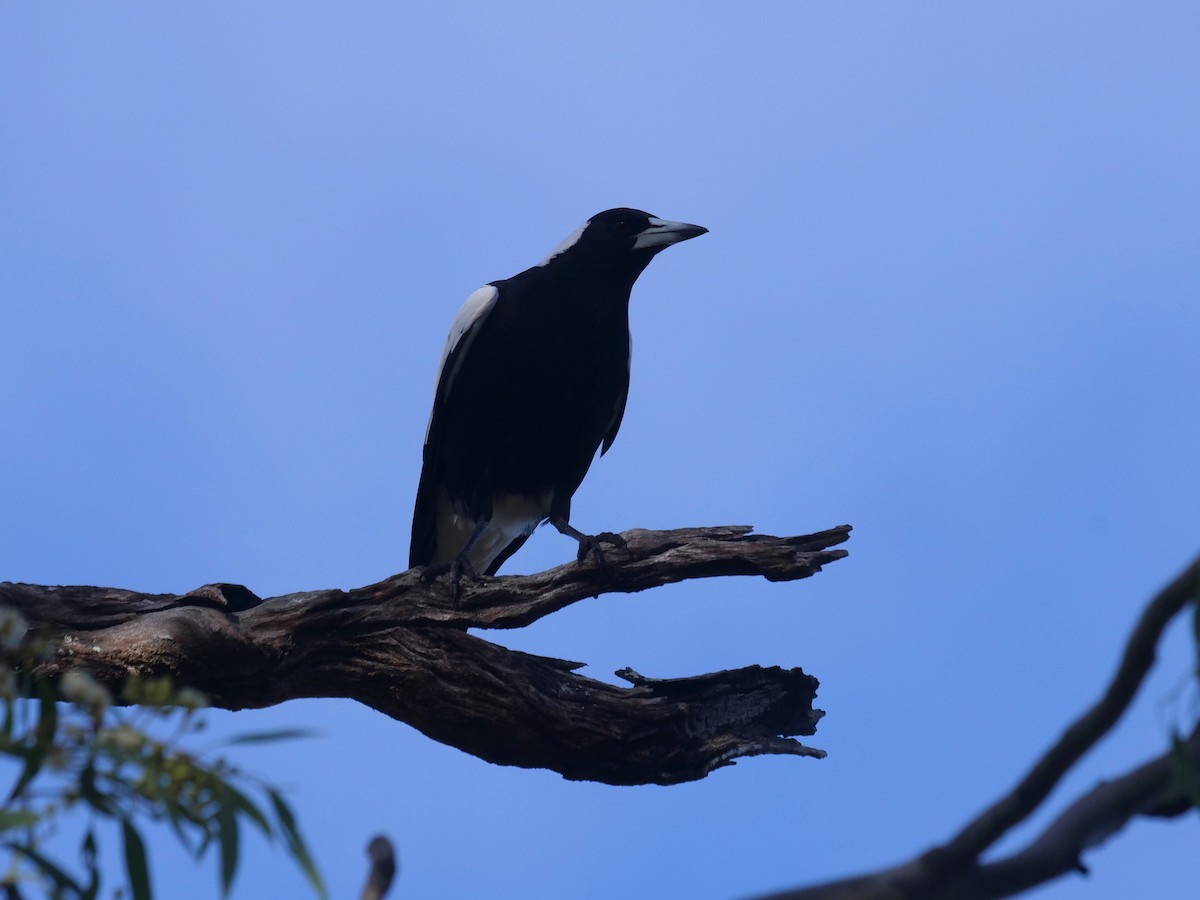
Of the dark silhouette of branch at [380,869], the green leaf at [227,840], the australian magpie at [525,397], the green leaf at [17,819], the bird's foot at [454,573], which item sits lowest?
the dark silhouette of branch at [380,869]

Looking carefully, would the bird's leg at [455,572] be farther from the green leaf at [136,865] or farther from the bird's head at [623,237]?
the green leaf at [136,865]

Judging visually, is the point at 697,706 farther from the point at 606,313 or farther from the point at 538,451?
the point at 606,313

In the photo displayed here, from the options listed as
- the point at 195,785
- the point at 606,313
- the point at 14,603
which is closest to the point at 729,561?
the point at 606,313

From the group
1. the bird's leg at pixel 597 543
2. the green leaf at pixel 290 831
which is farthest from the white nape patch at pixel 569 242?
the green leaf at pixel 290 831

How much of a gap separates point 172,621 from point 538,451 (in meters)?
1.25

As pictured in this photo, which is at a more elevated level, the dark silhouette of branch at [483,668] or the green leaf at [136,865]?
the dark silhouette of branch at [483,668]

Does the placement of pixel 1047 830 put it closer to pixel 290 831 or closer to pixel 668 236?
pixel 290 831

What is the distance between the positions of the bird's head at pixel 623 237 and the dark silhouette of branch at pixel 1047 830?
325cm

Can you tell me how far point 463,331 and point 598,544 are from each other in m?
1.06

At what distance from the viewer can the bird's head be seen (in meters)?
4.17

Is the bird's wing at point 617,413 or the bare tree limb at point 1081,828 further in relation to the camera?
the bird's wing at point 617,413

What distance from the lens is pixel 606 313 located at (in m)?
Answer: 3.95

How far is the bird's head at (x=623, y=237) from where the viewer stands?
13.7ft

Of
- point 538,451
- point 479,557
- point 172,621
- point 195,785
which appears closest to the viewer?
point 195,785
